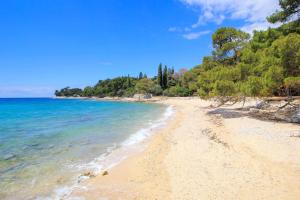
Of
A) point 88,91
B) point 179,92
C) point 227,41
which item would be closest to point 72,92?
point 88,91

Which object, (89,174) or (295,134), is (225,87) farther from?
(89,174)

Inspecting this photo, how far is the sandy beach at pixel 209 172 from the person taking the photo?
598 centimetres

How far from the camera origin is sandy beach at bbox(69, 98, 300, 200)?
5984mm

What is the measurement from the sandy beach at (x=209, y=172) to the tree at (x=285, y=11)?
859cm

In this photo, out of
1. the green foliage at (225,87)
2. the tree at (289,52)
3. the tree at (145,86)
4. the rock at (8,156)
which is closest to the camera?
the rock at (8,156)

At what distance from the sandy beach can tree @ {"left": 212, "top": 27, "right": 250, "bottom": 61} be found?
14.5 meters

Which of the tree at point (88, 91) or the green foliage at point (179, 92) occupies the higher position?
the tree at point (88, 91)

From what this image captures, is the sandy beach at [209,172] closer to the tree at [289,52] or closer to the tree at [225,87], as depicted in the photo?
the tree at [289,52]

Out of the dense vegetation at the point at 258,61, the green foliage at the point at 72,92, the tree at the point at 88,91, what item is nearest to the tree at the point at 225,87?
the dense vegetation at the point at 258,61

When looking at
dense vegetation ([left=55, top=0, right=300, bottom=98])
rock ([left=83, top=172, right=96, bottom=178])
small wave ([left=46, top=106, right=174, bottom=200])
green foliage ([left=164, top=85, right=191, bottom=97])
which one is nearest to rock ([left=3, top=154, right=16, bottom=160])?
small wave ([left=46, top=106, right=174, bottom=200])

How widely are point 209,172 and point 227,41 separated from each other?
2044cm

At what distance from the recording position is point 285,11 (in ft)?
53.4

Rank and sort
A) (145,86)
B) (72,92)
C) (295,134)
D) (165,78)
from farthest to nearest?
(72,92) → (145,86) → (165,78) → (295,134)

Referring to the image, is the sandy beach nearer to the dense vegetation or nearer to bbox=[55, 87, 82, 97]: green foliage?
the dense vegetation
